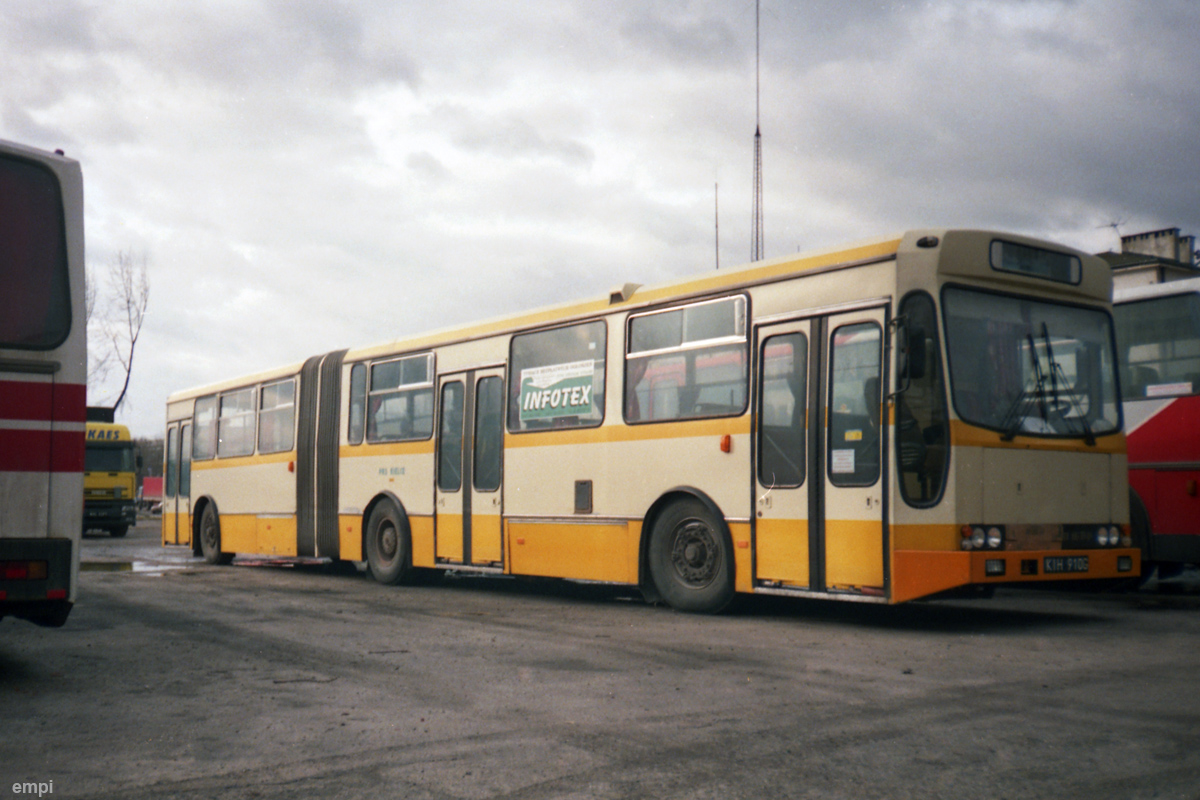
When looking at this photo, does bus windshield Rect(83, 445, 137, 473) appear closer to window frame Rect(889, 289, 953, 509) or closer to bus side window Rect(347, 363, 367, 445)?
bus side window Rect(347, 363, 367, 445)

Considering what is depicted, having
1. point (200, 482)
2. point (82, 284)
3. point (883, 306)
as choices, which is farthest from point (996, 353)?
point (200, 482)

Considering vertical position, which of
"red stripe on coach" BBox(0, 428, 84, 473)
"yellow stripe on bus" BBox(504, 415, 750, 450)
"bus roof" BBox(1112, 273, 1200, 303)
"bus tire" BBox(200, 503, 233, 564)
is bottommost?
"bus tire" BBox(200, 503, 233, 564)

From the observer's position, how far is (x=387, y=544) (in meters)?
15.6

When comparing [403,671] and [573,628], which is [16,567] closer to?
[403,671]

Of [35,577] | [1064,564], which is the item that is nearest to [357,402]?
[35,577]

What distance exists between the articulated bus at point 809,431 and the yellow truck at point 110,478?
23.6 meters

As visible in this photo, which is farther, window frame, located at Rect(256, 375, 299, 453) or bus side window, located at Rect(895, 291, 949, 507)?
window frame, located at Rect(256, 375, 299, 453)

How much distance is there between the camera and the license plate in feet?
31.0

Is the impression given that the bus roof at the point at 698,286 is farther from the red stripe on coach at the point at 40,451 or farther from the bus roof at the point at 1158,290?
the red stripe on coach at the point at 40,451

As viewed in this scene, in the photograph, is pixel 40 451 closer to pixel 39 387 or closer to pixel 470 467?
pixel 39 387

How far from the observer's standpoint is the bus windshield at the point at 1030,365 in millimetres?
9406

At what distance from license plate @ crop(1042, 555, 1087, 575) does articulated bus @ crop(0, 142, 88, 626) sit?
7200mm

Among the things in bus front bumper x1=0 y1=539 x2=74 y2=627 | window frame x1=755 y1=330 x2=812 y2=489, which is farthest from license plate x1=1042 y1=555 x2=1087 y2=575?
bus front bumper x1=0 y1=539 x2=74 y2=627

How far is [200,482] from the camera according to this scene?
20953 millimetres
